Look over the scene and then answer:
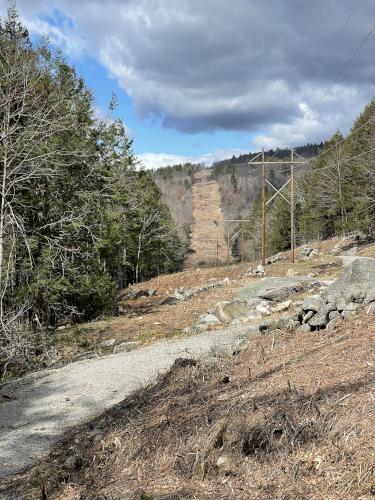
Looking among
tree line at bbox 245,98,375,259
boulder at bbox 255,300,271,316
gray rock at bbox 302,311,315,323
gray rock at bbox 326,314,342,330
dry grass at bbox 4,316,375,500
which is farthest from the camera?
tree line at bbox 245,98,375,259

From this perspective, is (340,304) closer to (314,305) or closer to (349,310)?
(349,310)

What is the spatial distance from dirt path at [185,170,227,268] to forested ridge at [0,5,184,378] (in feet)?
236

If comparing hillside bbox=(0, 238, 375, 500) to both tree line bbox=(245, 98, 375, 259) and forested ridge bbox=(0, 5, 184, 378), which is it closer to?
forested ridge bbox=(0, 5, 184, 378)

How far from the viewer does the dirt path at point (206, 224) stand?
10244cm

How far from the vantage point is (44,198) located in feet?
48.6

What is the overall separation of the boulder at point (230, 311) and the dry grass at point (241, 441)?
7.14 meters

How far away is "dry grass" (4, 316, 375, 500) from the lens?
370 cm

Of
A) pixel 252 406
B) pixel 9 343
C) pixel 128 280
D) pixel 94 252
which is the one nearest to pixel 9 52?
pixel 94 252

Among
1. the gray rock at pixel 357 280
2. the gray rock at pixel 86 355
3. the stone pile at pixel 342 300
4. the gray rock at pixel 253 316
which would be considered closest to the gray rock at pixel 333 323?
the stone pile at pixel 342 300

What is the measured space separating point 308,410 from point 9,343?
8438 mm

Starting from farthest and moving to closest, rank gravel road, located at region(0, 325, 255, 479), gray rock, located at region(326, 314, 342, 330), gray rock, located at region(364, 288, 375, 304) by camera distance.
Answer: gray rock, located at region(364, 288, 375, 304), gray rock, located at region(326, 314, 342, 330), gravel road, located at region(0, 325, 255, 479)

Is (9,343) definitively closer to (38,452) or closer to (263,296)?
(38,452)

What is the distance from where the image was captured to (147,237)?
39531mm

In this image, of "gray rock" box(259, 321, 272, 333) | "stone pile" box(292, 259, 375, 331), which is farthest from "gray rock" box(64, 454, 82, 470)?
"gray rock" box(259, 321, 272, 333)
